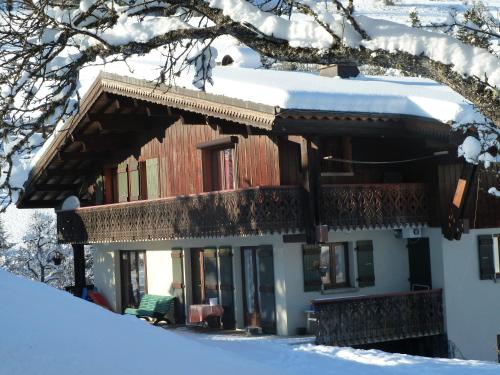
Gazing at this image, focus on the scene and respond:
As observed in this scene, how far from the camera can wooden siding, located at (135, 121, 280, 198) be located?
16.8m

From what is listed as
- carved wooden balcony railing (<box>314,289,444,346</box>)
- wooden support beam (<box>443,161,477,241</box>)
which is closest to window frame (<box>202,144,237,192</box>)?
carved wooden balcony railing (<box>314,289,444,346</box>)

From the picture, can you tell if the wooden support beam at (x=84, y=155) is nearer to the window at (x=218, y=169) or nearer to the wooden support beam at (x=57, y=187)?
the wooden support beam at (x=57, y=187)

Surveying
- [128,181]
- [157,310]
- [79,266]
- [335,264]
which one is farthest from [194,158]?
[79,266]

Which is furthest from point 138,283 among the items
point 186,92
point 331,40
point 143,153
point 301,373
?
point 331,40

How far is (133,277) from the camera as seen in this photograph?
2312 cm

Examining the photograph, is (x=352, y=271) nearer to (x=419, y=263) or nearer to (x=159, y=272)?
(x=419, y=263)

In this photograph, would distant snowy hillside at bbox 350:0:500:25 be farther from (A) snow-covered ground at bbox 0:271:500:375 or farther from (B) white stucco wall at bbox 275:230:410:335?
(A) snow-covered ground at bbox 0:271:500:375

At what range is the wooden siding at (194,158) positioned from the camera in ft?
55.1

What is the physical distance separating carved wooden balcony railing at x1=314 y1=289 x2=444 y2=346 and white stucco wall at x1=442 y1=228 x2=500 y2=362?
37 centimetres

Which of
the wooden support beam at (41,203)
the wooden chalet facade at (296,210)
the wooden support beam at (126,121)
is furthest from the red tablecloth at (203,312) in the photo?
the wooden support beam at (41,203)

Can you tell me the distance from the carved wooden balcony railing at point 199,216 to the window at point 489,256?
4.94 meters

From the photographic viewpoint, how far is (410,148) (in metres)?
17.8

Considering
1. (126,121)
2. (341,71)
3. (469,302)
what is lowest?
(469,302)

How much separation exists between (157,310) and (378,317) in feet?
21.5
